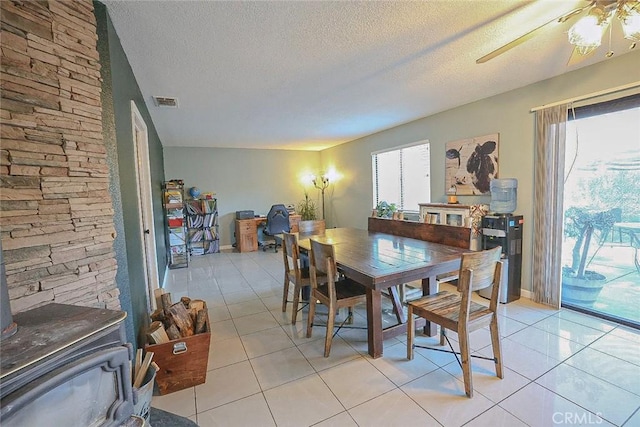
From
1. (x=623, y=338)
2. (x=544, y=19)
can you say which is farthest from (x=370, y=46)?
(x=623, y=338)

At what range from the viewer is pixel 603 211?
8.94 ft

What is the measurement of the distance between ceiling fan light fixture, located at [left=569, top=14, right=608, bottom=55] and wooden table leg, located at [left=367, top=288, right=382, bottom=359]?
72.2 inches

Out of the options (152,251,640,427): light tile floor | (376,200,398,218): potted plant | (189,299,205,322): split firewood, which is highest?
(376,200,398,218): potted plant

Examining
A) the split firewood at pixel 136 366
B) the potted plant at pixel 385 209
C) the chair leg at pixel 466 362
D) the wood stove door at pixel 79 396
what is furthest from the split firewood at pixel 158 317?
the potted plant at pixel 385 209

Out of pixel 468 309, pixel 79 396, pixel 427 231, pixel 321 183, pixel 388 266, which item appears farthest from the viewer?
pixel 321 183

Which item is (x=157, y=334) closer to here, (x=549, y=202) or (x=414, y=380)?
(x=414, y=380)

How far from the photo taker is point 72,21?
1.34 m

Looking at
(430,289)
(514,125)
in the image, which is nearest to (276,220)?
(430,289)

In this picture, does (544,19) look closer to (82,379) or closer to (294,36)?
(294,36)

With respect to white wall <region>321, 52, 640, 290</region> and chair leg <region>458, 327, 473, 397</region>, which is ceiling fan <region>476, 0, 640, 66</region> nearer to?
white wall <region>321, 52, 640, 290</region>

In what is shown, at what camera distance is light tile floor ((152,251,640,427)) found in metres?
1.59

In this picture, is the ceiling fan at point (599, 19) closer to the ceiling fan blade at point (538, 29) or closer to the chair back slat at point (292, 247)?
the ceiling fan blade at point (538, 29)

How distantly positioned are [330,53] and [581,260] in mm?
3216

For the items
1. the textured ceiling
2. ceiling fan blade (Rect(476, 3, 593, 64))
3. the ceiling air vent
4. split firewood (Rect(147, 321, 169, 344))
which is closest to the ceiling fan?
ceiling fan blade (Rect(476, 3, 593, 64))
